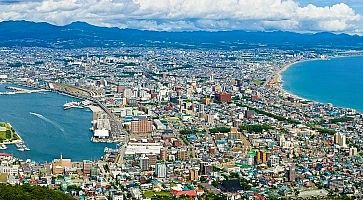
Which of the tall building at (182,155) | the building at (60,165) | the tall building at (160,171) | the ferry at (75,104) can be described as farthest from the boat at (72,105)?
the tall building at (160,171)

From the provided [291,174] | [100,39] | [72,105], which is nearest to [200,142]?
[291,174]

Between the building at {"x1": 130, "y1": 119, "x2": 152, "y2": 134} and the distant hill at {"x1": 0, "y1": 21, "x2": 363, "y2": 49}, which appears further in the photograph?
the distant hill at {"x1": 0, "y1": 21, "x2": 363, "y2": 49}

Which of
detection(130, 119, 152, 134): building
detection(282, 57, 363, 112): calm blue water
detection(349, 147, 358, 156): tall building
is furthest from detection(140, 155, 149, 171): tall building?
detection(282, 57, 363, 112): calm blue water

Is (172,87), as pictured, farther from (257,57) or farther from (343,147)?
(257,57)

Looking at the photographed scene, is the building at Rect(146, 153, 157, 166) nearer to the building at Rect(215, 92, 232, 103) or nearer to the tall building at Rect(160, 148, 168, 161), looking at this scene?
the tall building at Rect(160, 148, 168, 161)

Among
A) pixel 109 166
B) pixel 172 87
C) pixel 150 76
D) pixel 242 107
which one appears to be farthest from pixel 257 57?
pixel 109 166

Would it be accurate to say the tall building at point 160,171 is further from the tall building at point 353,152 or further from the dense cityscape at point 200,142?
the tall building at point 353,152
